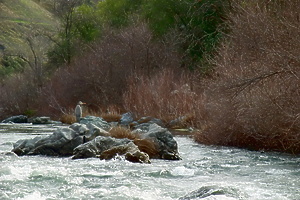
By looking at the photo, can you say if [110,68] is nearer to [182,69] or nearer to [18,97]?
[182,69]

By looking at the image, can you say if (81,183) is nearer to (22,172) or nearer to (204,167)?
(22,172)

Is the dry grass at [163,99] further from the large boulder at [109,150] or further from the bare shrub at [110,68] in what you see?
the large boulder at [109,150]

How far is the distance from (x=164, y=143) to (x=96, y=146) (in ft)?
5.71

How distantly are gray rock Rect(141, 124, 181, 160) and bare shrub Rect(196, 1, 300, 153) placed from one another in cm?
165

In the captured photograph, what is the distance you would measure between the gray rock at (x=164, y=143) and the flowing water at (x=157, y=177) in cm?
36

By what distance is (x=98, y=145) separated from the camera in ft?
48.5

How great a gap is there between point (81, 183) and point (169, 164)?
323cm

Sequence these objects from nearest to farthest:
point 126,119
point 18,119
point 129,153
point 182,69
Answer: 1. point 129,153
2. point 126,119
3. point 182,69
4. point 18,119

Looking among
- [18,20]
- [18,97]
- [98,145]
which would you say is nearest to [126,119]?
[98,145]

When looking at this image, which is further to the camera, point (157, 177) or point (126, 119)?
point (126, 119)

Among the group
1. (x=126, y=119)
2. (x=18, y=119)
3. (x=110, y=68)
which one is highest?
(x=110, y=68)

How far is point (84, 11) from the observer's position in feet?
167

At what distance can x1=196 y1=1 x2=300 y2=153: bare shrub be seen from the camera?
12086mm

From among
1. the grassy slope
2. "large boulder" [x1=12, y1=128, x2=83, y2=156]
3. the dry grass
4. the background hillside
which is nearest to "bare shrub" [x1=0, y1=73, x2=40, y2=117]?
the dry grass
